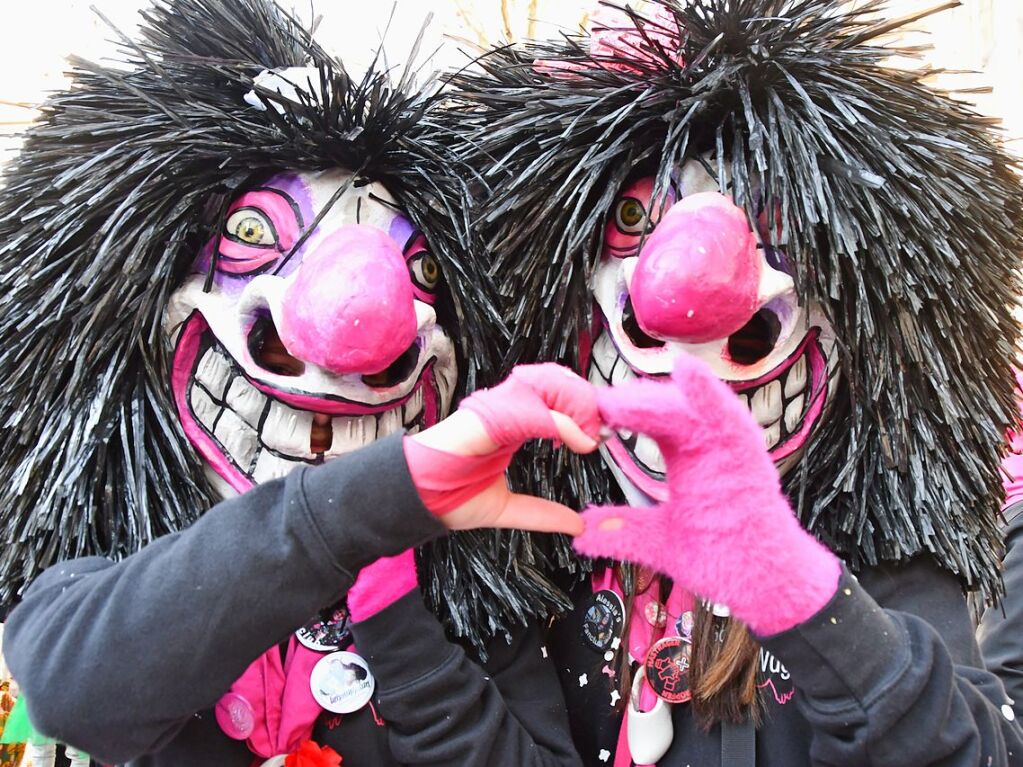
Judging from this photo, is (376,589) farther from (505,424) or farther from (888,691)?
(888,691)

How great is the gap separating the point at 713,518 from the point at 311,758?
47cm

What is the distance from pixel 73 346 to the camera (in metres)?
0.90

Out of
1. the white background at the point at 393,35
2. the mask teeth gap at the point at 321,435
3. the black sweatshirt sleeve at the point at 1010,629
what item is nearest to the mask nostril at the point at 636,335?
the mask teeth gap at the point at 321,435

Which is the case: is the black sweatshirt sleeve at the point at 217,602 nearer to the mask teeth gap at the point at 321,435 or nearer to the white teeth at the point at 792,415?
the mask teeth gap at the point at 321,435

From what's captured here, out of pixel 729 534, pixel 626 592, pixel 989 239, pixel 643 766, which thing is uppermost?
pixel 989 239

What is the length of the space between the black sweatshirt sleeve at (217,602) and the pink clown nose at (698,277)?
30 centimetres

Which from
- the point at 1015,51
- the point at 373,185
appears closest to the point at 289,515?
the point at 373,185

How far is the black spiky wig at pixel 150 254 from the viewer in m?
0.90

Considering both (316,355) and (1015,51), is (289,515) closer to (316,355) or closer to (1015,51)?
(316,355)

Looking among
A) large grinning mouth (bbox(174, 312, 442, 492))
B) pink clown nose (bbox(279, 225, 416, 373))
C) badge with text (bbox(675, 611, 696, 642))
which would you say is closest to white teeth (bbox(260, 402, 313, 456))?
large grinning mouth (bbox(174, 312, 442, 492))

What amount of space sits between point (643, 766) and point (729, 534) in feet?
1.20

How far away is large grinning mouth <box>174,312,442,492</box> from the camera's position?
3.10 ft

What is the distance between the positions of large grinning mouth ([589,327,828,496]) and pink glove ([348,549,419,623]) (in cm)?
26

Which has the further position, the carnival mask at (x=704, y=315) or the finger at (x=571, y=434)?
the carnival mask at (x=704, y=315)
